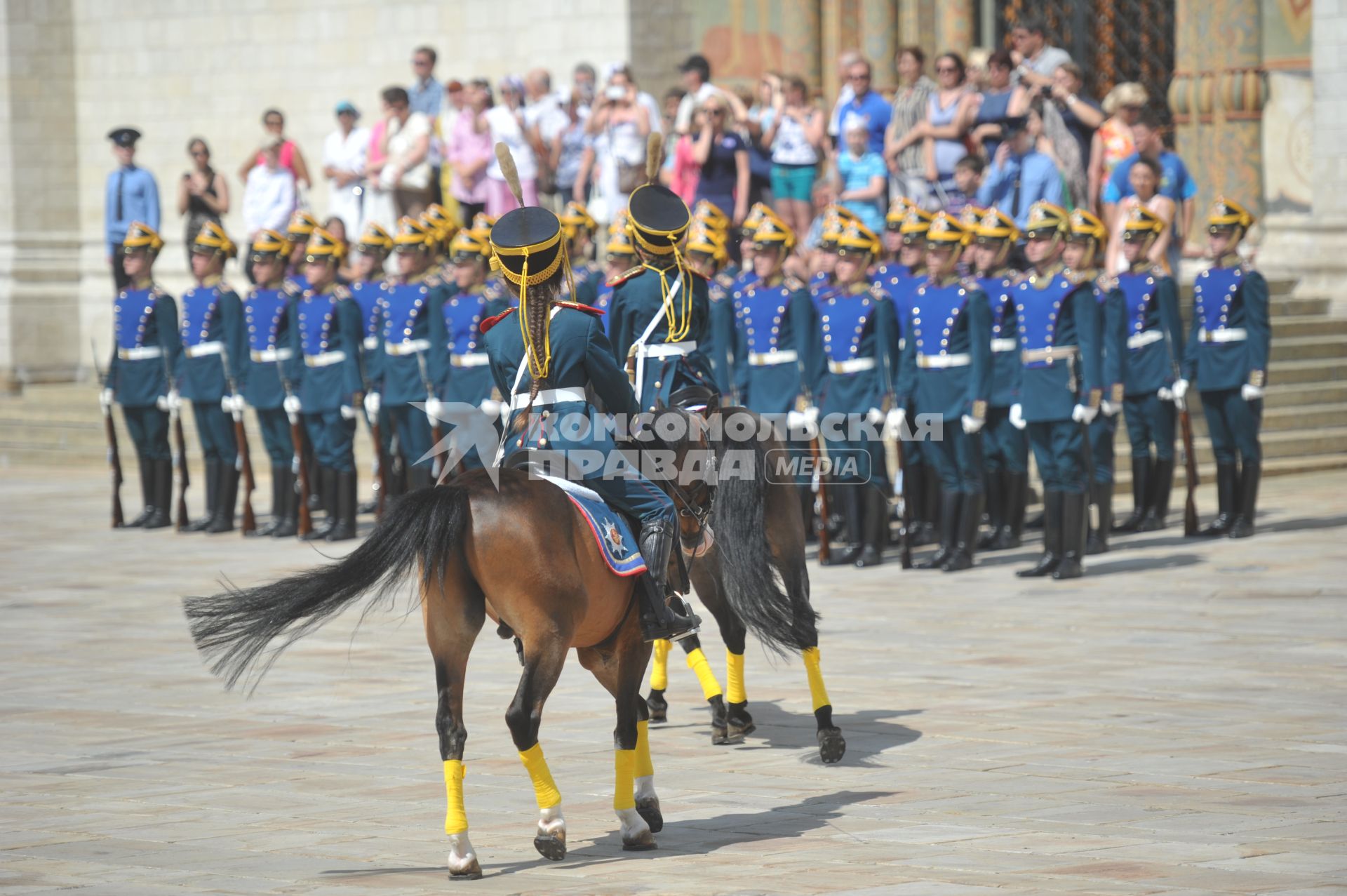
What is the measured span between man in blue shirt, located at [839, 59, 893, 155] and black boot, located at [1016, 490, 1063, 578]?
5.04 meters

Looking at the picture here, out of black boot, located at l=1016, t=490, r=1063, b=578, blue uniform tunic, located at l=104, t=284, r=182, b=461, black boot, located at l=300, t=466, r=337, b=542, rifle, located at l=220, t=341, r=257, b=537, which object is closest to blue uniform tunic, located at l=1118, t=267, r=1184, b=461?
black boot, located at l=1016, t=490, r=1063, b=578

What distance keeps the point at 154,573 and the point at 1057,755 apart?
23.4 feet

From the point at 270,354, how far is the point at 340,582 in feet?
29.2

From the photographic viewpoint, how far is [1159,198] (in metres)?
14.8

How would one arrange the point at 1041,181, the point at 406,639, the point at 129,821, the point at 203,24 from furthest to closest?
1. the point at 203,24
2. the point at 1041,181
3. the point at 406,639
4. the point at 129,821

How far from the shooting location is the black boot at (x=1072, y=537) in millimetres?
12234

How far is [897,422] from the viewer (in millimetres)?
12906

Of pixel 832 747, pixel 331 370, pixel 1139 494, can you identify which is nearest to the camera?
pixel 832 747

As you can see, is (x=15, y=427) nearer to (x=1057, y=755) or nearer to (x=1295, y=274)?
(x=1295, y=274)

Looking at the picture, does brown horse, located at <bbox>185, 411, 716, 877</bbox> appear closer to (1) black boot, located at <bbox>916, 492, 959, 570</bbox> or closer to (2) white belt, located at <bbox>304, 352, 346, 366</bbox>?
(1) black boot, located at <bbox>916, 492, 959, 570</bbox>

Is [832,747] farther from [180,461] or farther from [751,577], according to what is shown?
[180,461]

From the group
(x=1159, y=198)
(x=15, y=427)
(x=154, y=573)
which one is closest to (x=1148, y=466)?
(x=1159, y=198)

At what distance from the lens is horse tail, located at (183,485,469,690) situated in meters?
6.43

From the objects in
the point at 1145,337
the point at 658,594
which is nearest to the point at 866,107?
the point at 1145,337
